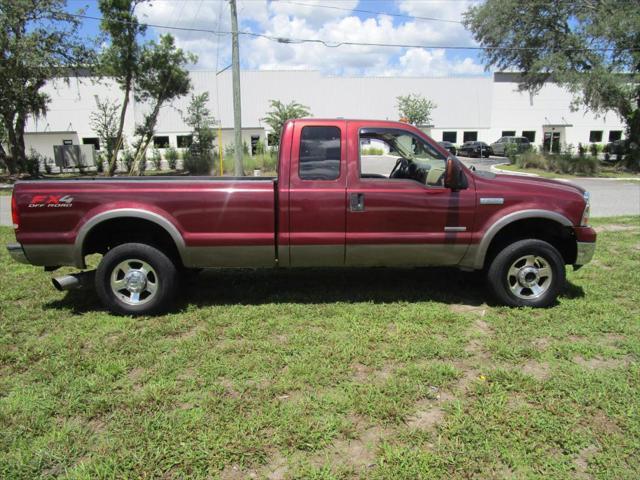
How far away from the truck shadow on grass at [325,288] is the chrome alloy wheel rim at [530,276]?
0.33 m

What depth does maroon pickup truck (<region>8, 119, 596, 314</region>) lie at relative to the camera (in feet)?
15.5

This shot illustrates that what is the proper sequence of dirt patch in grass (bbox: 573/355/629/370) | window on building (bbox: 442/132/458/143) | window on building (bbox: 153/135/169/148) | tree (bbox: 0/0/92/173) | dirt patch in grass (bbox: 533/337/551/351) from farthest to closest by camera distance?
1. window on building (bbox: 442/132/458/143)
2. window on building (bbox: 153/135/169/148)
3. tree (bbox: 0/0/92/173)
4. dirt patch in grass (bbox: 533/337/551/351)
5. dirt patch in grass (bbox: 573/355/629/370)

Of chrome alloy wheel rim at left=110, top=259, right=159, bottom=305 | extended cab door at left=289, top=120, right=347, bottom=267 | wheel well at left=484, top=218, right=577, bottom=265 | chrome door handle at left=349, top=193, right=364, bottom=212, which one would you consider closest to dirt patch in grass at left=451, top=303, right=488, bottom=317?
wheel well at left=484, top=218, right=577, bottom=265

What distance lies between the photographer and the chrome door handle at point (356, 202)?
15.8ft

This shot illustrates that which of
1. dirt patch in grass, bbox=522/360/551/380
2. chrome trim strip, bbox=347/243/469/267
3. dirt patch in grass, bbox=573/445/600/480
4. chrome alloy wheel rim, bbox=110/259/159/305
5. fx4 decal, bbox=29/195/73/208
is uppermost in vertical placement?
fx4 decal, bbox=29/195/73/208

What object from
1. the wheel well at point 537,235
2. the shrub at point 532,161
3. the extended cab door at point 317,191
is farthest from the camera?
the shrub at point 532,161

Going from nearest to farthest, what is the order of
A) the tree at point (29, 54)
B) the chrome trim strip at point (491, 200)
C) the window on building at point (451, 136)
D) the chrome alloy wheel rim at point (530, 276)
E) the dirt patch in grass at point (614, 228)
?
the chrome trim strip at point (491, 200), the chrome alloy wheel rim at point (530, 276), the dirt patch in grass at point (614, 228), the tree at point (29, 54), the window on building at point (451, 136)

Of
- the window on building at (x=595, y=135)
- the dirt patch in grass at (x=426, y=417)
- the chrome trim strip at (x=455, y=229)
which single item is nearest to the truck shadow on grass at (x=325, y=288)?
the chrome trim strip at (x=455, y=229)

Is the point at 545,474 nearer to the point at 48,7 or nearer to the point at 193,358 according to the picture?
the point at 193,358

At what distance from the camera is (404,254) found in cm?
497

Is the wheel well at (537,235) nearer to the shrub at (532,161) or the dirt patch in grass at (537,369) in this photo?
the dirt patch in grass at (537,369)

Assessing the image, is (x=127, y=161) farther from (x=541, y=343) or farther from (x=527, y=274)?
(x=541, y=343)

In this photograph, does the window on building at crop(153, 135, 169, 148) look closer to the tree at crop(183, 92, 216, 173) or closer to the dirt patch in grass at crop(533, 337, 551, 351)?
the tree at crop(183, 92, 216, 173)

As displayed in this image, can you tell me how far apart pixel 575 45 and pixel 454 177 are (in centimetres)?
2600
